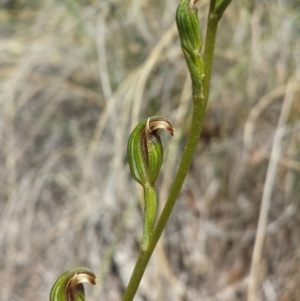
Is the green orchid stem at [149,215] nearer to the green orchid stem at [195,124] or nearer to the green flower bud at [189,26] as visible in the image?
the green orchid stem at [195,124]

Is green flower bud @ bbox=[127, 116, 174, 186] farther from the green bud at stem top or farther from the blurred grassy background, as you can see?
the blurred grassy background

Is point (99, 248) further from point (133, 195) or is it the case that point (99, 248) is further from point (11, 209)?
point (11, 209)

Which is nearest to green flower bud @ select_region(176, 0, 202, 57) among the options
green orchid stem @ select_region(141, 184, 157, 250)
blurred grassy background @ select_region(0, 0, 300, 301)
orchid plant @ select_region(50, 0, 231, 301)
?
orchid plant @ select_region(50, 0, 231, 301)

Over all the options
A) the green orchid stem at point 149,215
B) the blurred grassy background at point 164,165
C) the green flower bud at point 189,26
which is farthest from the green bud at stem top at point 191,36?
the blurred grassy background at point 164,165

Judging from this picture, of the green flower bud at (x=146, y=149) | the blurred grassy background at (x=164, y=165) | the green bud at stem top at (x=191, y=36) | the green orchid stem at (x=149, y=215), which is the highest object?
the blurred grassy background at (x=164, y=165)

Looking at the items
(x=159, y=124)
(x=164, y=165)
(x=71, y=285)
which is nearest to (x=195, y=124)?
(x=159, y=124)

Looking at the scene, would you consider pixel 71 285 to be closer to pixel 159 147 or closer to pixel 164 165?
pixel 159 147

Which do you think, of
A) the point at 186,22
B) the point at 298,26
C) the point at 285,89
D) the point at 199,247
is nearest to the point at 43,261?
the point at 199,247
